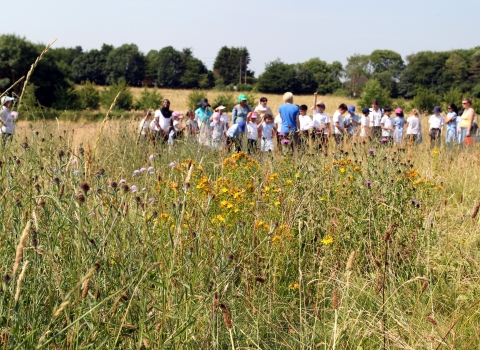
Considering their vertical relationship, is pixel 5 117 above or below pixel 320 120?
above

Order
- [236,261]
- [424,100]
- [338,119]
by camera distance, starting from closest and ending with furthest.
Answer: [236,261] → [338,119] → [424,100]

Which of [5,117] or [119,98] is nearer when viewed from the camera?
[5,117]

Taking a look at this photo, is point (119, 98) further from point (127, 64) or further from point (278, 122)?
point (127, 64)

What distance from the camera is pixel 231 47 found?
300 feet

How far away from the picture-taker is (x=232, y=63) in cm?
9038

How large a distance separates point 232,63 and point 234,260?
8978 cm

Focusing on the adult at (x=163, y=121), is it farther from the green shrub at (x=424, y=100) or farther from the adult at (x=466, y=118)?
the green shrub at (x=424, y=100)

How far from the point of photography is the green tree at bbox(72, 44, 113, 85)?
8731 cm

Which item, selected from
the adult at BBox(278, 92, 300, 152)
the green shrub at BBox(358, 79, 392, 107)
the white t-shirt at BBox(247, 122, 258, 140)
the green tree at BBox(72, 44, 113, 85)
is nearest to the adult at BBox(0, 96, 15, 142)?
the white t-shirt at BBox(247, 122, 258, 140)

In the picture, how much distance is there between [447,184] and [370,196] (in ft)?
10.2

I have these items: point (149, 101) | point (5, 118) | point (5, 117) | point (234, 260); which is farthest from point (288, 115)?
point (149, 101)

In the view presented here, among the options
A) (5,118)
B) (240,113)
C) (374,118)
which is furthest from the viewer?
(374,118)

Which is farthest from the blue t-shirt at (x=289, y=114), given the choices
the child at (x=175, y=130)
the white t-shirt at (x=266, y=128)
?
the child at (x=175, y=130)

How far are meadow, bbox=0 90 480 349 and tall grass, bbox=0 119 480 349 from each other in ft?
0.05
